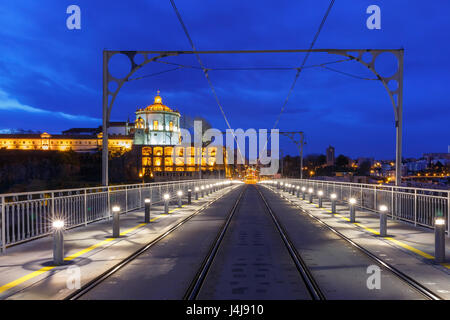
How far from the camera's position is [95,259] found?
28.6 ft

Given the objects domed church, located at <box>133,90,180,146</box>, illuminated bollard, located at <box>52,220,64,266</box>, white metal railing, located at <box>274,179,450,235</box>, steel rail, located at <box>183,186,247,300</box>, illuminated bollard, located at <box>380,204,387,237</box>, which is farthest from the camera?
domed church, located at <box>133,90,180,146</box>

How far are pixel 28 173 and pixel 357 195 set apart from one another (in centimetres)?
12674

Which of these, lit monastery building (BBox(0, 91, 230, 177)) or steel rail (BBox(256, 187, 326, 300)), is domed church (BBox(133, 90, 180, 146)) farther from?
steel rail (BBox(256, 187, 326, 300))

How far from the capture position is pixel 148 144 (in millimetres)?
149250

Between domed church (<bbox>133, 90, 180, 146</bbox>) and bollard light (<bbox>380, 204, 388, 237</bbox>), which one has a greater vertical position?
domed church (<bbox>133, 90, 180, 146</bbox>)

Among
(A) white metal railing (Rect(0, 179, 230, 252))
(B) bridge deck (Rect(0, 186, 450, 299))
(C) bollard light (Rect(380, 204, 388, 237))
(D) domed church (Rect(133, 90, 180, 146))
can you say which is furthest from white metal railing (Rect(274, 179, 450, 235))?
(D) domed church (Rect(133, 90, 180, 146))

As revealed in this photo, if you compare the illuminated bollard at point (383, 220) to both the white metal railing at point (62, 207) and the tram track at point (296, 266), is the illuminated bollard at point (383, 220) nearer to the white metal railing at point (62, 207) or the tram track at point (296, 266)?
the tram track at point (296, 266)

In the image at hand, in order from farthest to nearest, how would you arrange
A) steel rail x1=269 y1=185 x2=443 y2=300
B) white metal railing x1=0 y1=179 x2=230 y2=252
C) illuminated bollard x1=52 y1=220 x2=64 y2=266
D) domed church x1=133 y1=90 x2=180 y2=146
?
1. domed church x1=133 y1=90 x2=180 y2=146
2. white metal railing x1=0 y1=179 x2=230 y2=252
3. illuminated bollard x1=52 y1=220 x2=64 y2=266
4. steel rail x1=269 y1=185 x2=443 y2=300

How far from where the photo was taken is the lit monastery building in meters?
140

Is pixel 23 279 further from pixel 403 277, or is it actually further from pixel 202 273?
pixel 403 277

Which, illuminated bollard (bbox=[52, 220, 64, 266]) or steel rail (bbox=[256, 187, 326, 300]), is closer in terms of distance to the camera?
steel rail (bbox=[256, 187, 326, 300])

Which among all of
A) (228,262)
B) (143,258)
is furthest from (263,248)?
(143,258)
